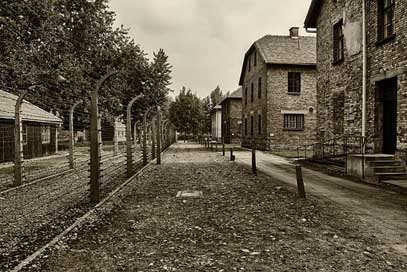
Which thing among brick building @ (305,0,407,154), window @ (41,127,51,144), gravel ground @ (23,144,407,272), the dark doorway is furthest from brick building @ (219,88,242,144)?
gravel ground @ (23,144,407,272)

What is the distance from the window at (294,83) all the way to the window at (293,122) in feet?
6.41

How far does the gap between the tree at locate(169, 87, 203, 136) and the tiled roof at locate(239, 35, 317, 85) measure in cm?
3093

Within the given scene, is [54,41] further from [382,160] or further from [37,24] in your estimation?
[382,160]

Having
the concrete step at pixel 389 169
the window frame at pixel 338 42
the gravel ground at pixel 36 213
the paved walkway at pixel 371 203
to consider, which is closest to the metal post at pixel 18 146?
the gravel ground at pixel 36 213

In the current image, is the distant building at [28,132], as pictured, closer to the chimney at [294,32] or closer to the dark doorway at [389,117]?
the dark doorway at [389,117]

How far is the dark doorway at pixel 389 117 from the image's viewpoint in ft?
41.4

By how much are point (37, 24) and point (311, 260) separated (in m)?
22.3

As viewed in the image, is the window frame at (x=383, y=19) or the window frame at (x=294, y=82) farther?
the window frame at (x=294, y=82)

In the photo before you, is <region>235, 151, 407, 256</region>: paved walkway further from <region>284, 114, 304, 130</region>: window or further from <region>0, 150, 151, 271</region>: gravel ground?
<region>284, 114, 304, 130</region>: window

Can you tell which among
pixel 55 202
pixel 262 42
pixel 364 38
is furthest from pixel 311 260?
pixel 262 42

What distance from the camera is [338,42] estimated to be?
16531mm

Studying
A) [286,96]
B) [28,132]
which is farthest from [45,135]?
[286,96]

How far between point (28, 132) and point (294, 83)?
19781mm

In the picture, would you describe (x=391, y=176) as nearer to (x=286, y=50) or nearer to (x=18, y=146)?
(x=18, y=146)
